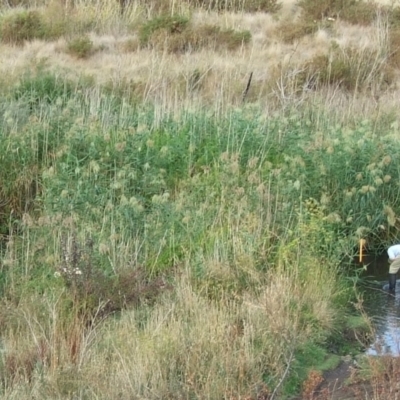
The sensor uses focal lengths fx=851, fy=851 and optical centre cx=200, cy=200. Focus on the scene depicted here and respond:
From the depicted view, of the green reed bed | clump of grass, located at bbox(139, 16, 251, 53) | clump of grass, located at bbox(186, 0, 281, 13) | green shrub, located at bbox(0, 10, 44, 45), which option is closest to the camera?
the green reed bed

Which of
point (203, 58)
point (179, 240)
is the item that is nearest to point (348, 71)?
point (203, 58)

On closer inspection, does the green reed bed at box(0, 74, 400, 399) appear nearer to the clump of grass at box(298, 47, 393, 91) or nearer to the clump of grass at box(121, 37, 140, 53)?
the clump of grass at box(298, 47, 393, 91)

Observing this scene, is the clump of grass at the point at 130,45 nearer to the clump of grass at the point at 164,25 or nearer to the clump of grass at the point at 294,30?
the clump of grass at the point at 164,25

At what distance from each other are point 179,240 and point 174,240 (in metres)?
0.05

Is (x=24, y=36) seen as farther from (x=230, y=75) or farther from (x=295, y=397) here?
(x=295, y=397)

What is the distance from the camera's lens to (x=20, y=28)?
16.2 meters

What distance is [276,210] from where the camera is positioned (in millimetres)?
6883

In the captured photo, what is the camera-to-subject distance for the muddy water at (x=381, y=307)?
575cm

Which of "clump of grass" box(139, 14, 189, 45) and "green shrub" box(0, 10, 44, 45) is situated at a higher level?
"clump of grass" box(139, 14, 189, 45)

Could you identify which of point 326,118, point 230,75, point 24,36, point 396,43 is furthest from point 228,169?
point 24,36

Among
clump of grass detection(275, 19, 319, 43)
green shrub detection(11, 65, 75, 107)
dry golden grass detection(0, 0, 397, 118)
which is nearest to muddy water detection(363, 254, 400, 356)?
dry golden grass detection(0, 0, 397, 118)

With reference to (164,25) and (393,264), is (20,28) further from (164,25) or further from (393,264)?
(393,264)

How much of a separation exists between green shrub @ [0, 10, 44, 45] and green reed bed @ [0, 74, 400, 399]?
645cm

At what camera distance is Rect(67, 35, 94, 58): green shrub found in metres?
14.6
